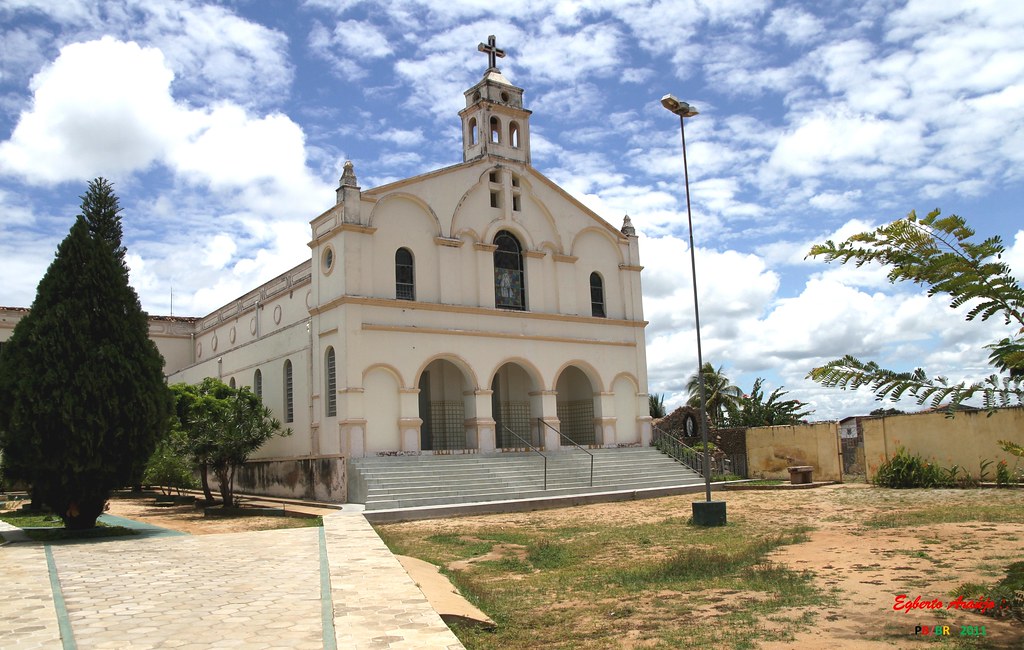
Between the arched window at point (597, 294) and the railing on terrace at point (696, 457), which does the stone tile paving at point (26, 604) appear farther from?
the arched window at point (597, 294)

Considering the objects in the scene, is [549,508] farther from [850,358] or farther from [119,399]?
[850,358]

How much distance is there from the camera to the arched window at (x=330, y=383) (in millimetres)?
23328

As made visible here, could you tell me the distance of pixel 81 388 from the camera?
13375 mm

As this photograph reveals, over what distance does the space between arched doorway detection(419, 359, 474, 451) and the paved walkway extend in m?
13.1

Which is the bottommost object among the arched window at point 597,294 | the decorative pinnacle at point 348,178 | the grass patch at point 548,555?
the grass patch at point 548,555

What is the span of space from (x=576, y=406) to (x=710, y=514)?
1386cm

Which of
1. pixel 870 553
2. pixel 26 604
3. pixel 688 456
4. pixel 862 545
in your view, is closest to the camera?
pixel 26 604

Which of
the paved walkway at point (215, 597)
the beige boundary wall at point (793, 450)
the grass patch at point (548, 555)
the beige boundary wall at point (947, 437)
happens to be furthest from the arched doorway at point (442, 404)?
the paved walkway at point (215, 597)

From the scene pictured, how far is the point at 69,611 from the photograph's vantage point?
7.46 metres

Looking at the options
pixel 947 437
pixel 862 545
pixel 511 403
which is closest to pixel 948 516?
pixel 862 545

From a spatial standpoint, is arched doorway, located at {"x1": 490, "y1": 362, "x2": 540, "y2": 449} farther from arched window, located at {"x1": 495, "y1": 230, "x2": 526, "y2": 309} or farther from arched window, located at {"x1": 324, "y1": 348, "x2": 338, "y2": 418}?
arched window, located at {"x1": 324, "y1": 348, "x2": 338, "y2": 418}

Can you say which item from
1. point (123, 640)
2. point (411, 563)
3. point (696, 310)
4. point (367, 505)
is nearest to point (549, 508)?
point (367, 505)

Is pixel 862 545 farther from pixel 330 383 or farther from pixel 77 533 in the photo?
pixel 330 383

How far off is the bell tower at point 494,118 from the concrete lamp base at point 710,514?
14926mm
